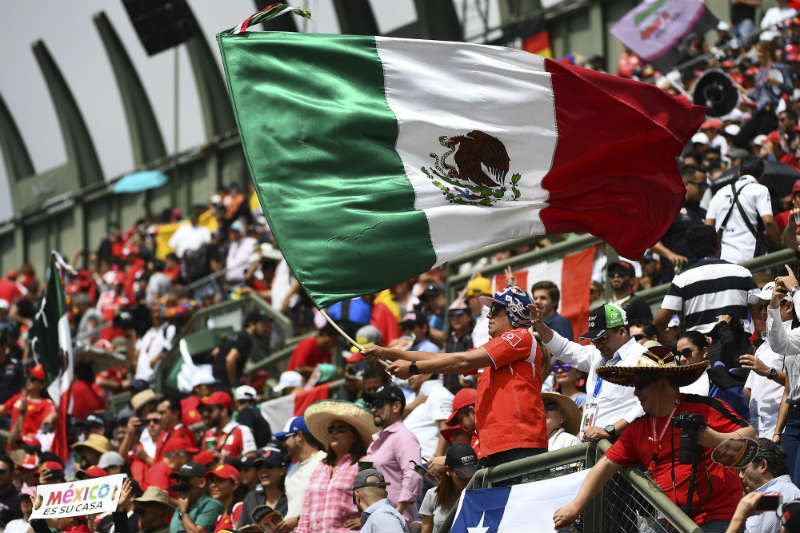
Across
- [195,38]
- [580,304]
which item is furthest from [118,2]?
[580,304]

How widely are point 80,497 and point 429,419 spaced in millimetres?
2899

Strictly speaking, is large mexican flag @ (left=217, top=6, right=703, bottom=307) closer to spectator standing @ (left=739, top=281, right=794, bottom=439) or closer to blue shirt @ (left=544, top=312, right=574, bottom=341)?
spectator standing @ (left=739, top=281, right=794, bottom=439)

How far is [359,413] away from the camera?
37.1 feet

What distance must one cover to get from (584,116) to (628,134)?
1.13ft

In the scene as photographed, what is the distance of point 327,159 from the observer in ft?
32.0

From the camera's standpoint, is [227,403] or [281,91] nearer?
[281,91]

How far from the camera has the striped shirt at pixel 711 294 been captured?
1070cm

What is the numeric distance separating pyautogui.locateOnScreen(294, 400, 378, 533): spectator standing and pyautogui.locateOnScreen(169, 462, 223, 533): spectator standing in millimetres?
1173

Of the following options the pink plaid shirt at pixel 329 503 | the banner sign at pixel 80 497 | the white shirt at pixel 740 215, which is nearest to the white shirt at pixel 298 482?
the pink plaid shirt at pixel 329 503

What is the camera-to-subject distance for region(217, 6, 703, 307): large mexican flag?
376 inches

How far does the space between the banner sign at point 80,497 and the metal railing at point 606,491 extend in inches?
133

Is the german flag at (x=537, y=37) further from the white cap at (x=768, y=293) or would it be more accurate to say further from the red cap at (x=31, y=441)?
the white cap at (x=768, y=293)

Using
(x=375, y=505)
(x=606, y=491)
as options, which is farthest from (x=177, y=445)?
(x=606, y=491)

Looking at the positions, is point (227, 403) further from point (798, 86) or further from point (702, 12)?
point (702, 12)
